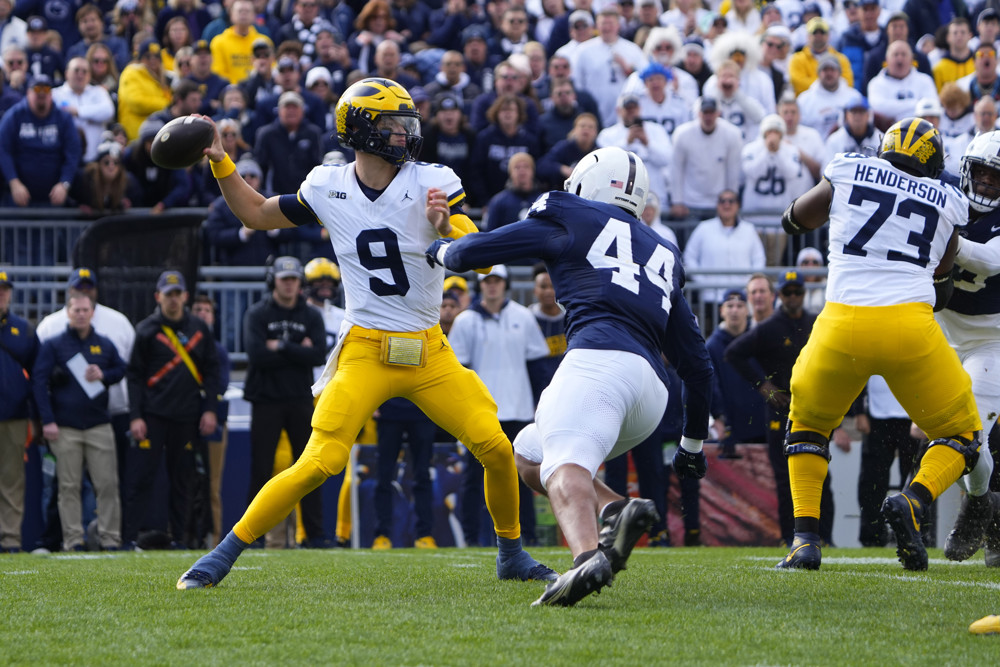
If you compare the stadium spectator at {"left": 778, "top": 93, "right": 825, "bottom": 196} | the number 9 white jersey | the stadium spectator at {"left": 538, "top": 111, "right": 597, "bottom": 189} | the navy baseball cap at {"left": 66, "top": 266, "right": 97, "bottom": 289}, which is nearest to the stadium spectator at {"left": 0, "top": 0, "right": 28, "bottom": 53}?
the navy baseball cap at {"left": 66, "top": 266, "right": 97, "bottom": 289}

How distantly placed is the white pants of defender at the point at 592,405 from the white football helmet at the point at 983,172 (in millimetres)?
2494

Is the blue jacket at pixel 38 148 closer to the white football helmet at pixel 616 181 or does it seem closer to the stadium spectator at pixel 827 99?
the stadium spectator at pixel 827 99

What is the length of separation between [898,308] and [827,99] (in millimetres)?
8547

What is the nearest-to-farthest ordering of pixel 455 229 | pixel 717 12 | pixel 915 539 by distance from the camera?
pixel 455 229 → pixel 915 539 → pixel 717 12

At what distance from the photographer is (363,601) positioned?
5.00 metres

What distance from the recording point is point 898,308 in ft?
18.5

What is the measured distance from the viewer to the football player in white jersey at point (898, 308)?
5.67m

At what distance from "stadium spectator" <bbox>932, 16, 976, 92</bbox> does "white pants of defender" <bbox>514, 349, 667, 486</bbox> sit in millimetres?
11047

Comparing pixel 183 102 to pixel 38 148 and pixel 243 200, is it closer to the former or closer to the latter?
pixel 38 148

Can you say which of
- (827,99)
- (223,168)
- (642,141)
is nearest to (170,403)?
(223,168)

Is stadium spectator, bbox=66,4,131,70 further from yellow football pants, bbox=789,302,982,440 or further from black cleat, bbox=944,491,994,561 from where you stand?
black cleat, bbox=944,491,994,561

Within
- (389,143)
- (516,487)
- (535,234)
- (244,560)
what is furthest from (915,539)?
(244,560)

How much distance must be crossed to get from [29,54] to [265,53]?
2549mm

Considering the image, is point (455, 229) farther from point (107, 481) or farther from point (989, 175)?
point (107, 481)
